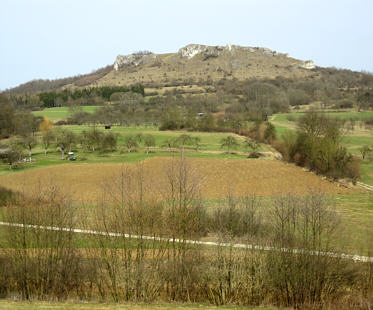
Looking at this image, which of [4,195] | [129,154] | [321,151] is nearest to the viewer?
[4,195]

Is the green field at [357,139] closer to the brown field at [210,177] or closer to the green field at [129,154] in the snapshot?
the brown field at [210,177]

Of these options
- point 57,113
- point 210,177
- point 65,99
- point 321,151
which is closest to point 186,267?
point 210,177

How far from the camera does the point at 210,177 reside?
49.1 m

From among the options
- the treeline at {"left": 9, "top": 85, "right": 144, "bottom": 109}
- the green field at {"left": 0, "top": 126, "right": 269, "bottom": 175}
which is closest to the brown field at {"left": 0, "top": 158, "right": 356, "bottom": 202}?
the green field at {"left": 0, "top": 126, "right": 269, "bottom": 175}

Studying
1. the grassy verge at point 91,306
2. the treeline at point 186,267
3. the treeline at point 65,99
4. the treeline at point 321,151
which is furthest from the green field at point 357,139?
the treeline at point 65,99

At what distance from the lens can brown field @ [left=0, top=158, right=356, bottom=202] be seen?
1718 inches

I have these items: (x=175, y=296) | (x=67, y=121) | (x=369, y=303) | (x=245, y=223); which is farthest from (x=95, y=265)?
(x=67, y=121)

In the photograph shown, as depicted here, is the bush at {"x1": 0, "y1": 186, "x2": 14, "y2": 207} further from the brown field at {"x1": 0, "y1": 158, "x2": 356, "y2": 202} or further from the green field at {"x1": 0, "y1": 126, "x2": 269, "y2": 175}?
the green field at {"x1": 0, "y1": 126, "x2": 269, "y2": 175}

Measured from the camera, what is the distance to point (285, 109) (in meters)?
123

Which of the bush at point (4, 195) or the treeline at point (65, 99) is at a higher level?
the treeline at point (65, 99)

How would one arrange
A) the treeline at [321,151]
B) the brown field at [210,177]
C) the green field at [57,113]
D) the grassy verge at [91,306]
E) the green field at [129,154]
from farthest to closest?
the green field at [57,113] < the green field at [129,154] < the treeline at [321,151] < the brown field at [210,177] < the grassy verge at [91,306]

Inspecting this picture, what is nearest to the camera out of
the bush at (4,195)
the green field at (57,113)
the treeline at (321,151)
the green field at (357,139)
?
the bush at (4,195)

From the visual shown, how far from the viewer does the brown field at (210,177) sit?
143ft

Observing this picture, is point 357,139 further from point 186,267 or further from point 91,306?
point 91,306
